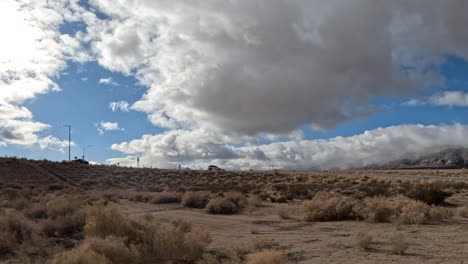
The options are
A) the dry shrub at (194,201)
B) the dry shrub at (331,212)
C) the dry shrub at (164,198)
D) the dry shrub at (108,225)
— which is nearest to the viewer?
the dry shrub at (108,225)

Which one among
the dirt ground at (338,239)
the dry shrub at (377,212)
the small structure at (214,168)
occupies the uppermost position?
the small structure at (214,168)

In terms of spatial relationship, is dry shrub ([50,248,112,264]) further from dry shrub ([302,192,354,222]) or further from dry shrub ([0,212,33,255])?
dry shrub ([302,192,354,222])

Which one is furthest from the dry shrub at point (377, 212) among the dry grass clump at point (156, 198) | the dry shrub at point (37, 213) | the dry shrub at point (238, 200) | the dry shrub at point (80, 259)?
the dry grass clump at point (156, 198)

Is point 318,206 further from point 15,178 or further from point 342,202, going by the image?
point 15,178

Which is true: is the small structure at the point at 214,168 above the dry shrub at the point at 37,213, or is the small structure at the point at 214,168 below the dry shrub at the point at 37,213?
above

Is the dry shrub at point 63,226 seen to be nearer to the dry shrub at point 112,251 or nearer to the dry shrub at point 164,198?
the dry shrub at point 112,251

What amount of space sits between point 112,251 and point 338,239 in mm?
7736

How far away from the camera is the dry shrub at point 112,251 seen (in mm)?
10758

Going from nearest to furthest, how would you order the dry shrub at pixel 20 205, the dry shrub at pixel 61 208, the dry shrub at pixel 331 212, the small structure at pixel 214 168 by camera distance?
the dry shrub at pixel 61 208
the dry shrub at pixel 331 212
the dry shrub at pixel 20 205
the small structure at pixel 214 168

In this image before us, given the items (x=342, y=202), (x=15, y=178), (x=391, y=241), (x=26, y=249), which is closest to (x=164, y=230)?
(x=26, y=249)

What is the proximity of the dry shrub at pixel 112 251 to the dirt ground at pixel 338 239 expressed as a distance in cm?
314

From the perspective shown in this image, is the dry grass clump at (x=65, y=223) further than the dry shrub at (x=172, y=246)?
Yes

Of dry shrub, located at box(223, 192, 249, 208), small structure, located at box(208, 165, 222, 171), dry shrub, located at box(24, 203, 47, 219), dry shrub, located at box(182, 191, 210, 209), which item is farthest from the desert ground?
small structure, located at box(208, 165, 222, 171)

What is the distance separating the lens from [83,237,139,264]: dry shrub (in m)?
10.8
